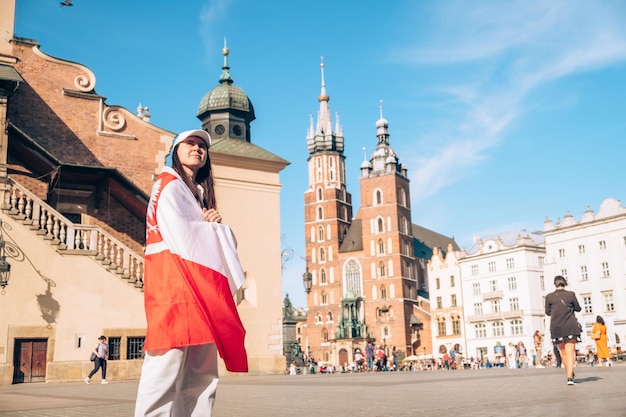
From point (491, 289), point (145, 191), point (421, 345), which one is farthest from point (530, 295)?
point (145, 191)

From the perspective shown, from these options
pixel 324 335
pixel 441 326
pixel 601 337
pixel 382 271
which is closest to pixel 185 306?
pixel 601 337

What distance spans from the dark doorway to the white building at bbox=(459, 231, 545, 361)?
61666 mm

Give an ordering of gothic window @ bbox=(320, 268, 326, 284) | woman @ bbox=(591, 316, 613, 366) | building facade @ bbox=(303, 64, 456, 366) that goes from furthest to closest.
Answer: gothic window @ bbox=(320, 268, 326, 284) < building facade @ bbox=(303, 64, 456, 366) < woman @ bbox=(591, 316, 613, 366)

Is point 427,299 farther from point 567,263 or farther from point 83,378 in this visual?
point 83,378

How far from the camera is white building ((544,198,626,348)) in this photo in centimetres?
6250

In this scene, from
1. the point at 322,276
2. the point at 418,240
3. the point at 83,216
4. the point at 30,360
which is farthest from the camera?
the point at 418,240

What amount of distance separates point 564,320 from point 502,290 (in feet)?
226

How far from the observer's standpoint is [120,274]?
59.6 feet

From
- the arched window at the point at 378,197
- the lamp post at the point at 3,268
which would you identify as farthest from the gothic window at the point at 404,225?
the lamp post at the point at 3,268

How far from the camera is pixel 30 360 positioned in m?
16.9

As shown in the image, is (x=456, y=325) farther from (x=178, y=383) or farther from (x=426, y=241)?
(x=178, y=383)

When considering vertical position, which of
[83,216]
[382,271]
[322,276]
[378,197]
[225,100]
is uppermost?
[378,197]

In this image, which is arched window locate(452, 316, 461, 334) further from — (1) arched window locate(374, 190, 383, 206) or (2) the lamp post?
(2) the lamp post

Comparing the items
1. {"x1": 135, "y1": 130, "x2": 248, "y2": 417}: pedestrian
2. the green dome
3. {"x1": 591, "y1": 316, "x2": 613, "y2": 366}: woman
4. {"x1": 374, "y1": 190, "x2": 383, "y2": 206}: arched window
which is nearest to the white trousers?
{"x1": 135, "y1": 130, "x2": 248, "y2": 417}: pedestrian
